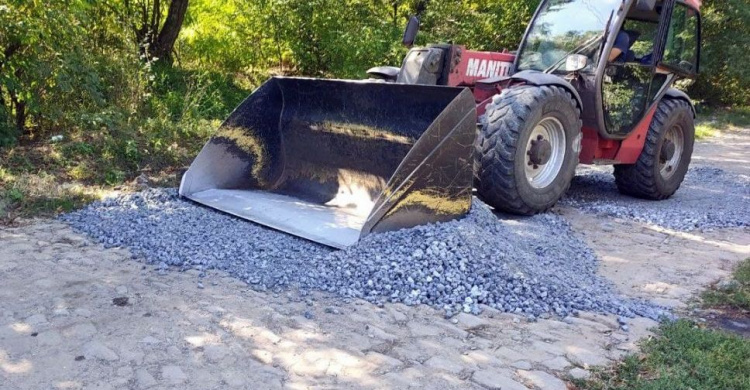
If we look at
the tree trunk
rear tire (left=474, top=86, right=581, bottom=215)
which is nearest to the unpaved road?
rear tire (left=474, top=86, right=581, bottom=215)

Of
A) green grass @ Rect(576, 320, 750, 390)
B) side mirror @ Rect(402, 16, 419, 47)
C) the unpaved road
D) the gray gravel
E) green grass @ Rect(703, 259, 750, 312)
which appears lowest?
the unpaved road

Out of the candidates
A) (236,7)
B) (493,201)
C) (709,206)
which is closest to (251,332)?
(493,201)

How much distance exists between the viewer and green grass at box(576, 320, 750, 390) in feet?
9.65

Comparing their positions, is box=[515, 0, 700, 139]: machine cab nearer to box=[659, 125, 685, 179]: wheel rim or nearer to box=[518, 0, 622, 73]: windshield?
box=[518, 0, 622, 73]: windshield

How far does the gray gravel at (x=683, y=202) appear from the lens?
6.13m

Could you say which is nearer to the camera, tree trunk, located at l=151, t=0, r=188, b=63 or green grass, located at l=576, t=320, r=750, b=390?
green grass, located at l=576, t=320, r=750, b=390

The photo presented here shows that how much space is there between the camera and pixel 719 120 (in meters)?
15.3

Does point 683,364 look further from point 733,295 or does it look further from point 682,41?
point 682,41

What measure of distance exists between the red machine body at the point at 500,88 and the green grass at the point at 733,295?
2.27 metres

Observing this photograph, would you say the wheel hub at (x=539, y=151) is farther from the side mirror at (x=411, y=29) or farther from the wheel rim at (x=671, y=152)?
the wheel rim at (x=671, y=152)

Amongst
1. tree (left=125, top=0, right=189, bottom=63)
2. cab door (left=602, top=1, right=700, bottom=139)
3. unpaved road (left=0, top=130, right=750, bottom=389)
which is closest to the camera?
unpaved road (left=0, top=130, right=750, bottom=389)

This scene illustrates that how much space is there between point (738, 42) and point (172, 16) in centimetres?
1253

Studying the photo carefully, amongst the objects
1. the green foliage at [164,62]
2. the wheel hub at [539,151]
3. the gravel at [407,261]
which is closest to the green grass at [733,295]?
the gravel at [407,261]

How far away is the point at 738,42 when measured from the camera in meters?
15.2
